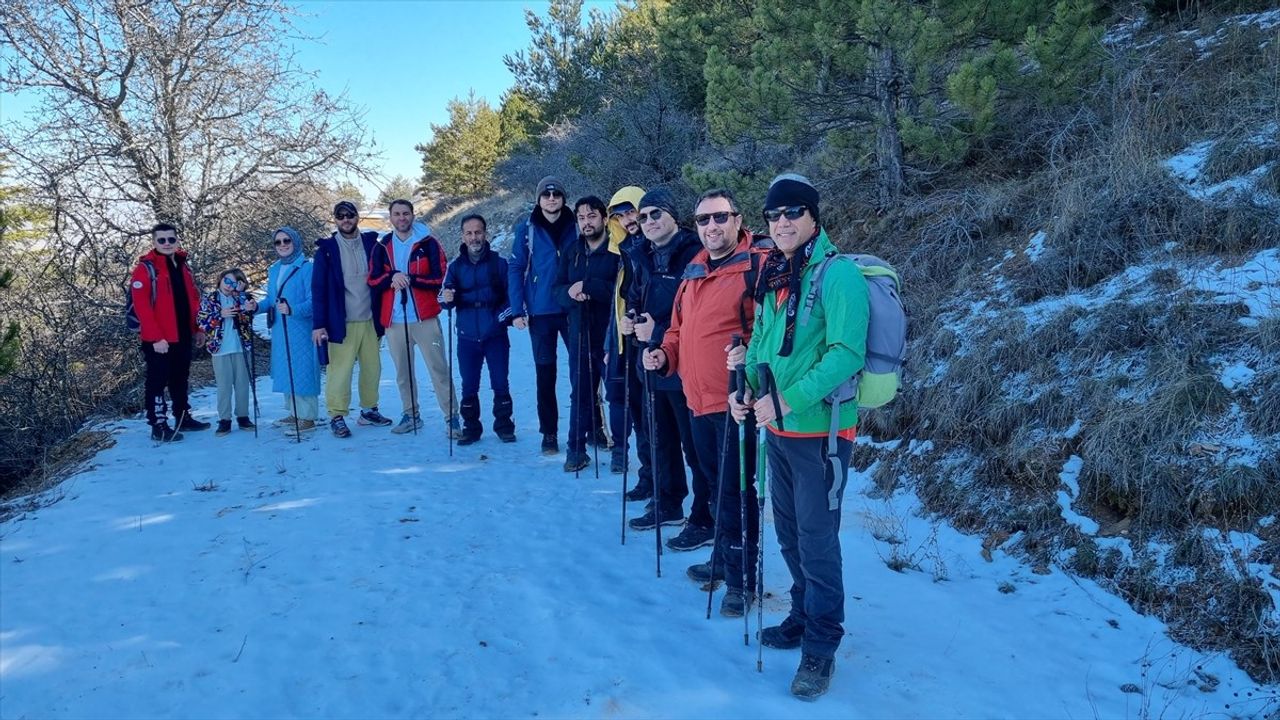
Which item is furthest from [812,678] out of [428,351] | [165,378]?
[165,378]

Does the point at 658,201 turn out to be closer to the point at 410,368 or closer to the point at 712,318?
the point at 712,318

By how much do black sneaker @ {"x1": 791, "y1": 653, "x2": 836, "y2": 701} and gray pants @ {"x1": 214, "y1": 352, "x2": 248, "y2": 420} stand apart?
6.80 meters

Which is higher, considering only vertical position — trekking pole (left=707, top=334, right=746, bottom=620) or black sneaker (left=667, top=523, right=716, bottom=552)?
trekking pole (left=707, top=334, right=746, bottom=620)

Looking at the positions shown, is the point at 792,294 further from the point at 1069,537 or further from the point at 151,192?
the point at 151,192

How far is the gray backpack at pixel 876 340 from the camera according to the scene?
117 inches

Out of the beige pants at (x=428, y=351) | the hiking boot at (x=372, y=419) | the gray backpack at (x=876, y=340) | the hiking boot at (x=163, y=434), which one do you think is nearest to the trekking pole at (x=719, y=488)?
the gray backpack at (x=876, y=340)

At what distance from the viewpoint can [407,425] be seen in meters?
7.80

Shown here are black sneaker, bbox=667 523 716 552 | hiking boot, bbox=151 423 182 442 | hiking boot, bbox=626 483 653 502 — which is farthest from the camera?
hiking boot, bbox=151 423 182 442

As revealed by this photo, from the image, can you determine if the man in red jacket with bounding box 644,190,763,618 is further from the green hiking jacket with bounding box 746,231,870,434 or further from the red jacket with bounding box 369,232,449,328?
the red jacket with bounding box 369,232,449,328

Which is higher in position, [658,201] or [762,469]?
[658,201]

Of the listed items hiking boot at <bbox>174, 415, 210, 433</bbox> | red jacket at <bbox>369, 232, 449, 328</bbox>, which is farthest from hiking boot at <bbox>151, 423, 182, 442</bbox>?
red jacket at <bbox>369, 232, 449, 328</bbox>

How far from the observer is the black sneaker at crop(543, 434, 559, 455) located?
276 inches

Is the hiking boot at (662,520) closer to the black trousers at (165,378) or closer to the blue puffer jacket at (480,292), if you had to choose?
the blue puffer jacket at (480,292)

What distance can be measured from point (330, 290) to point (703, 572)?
5.07 meters
